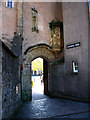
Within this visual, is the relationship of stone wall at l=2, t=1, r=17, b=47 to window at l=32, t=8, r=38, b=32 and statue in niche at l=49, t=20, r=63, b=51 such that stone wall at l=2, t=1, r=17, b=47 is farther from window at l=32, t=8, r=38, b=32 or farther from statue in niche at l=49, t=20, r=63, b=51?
statue in niche at l=49, t=20, r=63, b=51

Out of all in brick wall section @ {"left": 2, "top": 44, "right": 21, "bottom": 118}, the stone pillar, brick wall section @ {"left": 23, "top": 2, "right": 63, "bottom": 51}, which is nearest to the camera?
brick wall section @ {"left": 2, "top": 44, "right": 21, "bottom": 118}

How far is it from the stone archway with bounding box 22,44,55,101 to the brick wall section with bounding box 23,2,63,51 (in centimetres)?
48

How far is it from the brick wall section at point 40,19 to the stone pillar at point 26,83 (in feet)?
5.00

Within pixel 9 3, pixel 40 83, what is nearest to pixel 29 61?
pixel 9 3

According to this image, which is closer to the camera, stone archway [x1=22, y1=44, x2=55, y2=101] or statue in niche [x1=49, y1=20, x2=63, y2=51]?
stone archway [x1=22, y1=44, x2=55, y2=101]

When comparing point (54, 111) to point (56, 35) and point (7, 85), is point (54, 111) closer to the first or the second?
point (7, 85)

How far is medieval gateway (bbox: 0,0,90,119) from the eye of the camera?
9500 mm

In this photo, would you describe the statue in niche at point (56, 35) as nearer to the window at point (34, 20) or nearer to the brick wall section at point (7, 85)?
the window at point (34, 20)

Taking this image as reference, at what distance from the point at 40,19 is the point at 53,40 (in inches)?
86.4

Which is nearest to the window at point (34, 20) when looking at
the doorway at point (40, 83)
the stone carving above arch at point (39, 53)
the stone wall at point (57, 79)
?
the stone carving above arch at point (39, 53)

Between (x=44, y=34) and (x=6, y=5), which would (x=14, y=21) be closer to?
(x=6, y=5)

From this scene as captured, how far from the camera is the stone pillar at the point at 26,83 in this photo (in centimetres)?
1034

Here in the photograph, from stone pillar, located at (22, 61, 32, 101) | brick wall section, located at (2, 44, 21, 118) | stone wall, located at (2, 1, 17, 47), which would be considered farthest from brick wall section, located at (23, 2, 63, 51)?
brick wall section, located at (2, 44, 21, 118)

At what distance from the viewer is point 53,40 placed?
457 inches
